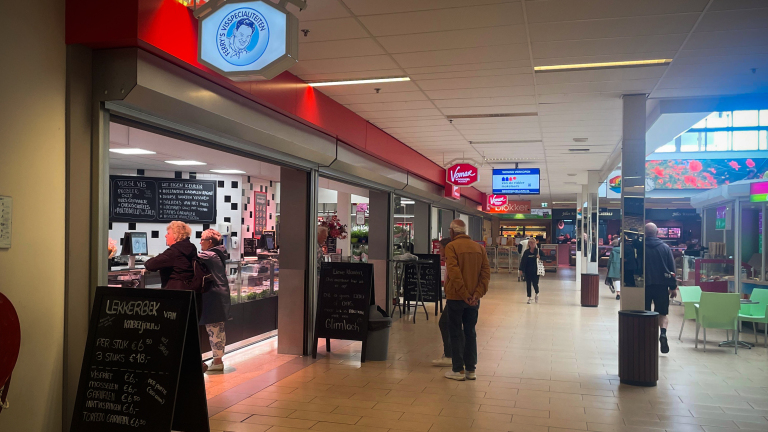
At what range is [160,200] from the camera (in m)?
11.4

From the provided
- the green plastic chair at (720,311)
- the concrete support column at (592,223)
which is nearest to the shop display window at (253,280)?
the green plastic chair at (720,311)

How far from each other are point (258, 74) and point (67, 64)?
1.24 m

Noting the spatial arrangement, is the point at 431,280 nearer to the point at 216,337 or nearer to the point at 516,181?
the point at 516,181

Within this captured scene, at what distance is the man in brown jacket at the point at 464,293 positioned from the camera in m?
5.74

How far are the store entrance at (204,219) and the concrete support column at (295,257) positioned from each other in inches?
11.1

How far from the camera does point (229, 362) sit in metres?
6.60

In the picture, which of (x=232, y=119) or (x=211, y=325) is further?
(x=211, y=325)

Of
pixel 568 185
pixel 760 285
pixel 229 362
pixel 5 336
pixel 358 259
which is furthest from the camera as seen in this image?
pixel 568 185

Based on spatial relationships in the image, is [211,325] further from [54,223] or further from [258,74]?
[258,74]

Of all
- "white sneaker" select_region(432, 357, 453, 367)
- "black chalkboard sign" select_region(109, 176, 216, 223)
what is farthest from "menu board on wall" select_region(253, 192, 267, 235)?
"white sneaker" select_region(432, 357, 453, 367)

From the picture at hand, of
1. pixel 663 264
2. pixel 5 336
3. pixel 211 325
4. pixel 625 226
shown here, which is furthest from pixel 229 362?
pixel 663 264

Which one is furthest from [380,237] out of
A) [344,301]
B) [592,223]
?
[592,223]

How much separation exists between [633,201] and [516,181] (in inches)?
230

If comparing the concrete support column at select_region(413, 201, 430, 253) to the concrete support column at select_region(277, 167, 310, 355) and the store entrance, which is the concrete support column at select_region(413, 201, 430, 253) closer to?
the store entrance
